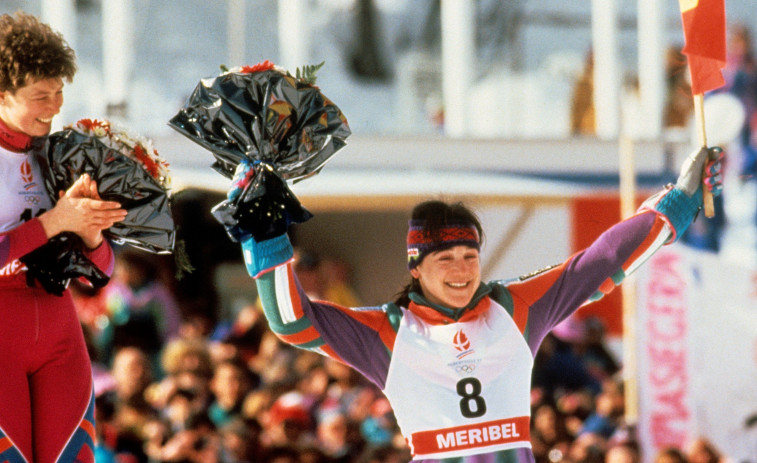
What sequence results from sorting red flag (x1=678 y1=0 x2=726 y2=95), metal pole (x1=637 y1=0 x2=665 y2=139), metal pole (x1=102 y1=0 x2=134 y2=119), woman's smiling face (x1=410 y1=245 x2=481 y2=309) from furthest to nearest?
metal pole (x1=637 y1=0 x2=665 y2=139) < metal pole (x1=102 y1=0 x2=134 y2=119) < red flag (x1=678 y1=0 x2=726 y2=95) < woman's smiling face (x1=410 y1=245 x2=481 y2=309)

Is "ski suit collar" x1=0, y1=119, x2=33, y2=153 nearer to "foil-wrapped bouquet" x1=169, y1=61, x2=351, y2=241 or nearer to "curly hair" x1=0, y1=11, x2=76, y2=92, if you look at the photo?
"curly hair" x1=0, y1=11, x2=76, y2=92

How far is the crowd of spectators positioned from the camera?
261 inches

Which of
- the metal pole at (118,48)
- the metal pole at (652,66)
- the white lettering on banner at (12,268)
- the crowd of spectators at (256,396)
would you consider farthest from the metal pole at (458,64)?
the white lettering on banner at (12,268)

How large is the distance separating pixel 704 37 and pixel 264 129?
63.4 inches

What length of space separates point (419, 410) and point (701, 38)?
163cm

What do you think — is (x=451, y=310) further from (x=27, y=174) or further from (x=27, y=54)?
(x=27, y=54)

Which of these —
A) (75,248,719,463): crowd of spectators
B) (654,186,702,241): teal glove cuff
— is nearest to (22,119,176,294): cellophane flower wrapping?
(654,186,702,241): teal glove cuff

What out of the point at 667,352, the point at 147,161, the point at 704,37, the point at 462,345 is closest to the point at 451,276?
the point at 462,345

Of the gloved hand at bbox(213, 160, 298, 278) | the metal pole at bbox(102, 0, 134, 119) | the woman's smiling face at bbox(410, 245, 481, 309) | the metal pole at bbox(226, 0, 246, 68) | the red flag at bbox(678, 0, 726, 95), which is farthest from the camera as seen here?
the metal pole at bbox(226, 0, 246, 68)

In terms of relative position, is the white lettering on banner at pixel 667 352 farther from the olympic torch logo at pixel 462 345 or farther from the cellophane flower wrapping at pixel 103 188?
the cellophane flower wrapping at pixel 103 188

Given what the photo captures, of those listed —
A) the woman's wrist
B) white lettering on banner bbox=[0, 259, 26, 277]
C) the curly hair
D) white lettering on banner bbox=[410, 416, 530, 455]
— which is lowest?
white lettering on banner bbox=[410, 416, 530, 455]

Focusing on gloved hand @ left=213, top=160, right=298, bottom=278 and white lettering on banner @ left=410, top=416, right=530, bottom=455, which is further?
white lettering on banner @ left=410, top=416, right=530, bottom=455

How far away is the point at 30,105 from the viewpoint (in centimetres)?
381

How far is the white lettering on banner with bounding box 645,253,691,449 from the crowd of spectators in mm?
264
